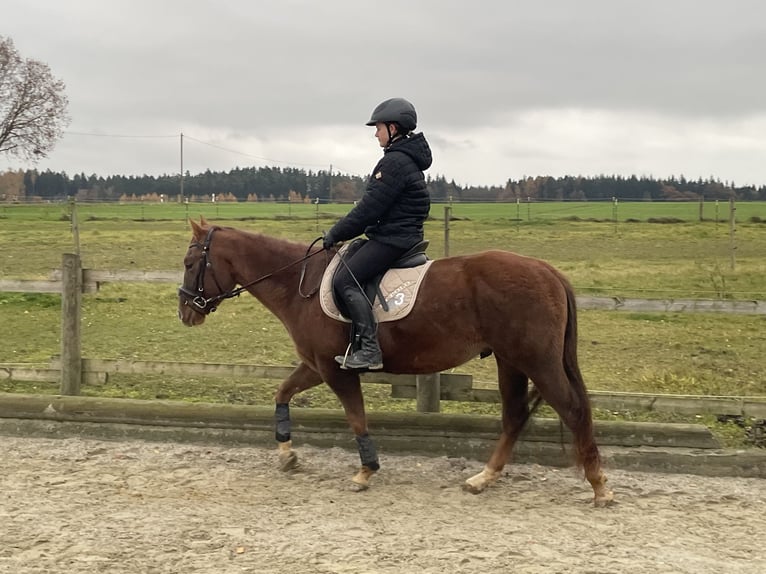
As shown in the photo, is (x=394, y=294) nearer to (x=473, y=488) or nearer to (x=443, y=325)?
(x=443, y=325)

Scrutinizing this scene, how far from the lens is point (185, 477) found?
18.0 feet

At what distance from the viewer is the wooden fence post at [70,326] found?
697 cm

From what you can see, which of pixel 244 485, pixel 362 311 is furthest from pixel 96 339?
pixel 362 311

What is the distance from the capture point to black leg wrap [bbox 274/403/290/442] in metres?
5.74

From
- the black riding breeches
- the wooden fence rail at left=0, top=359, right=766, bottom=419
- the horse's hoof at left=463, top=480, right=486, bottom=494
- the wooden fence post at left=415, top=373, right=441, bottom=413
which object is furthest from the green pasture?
the horse's hoof at left=463, top=480, right=486, bottom=494

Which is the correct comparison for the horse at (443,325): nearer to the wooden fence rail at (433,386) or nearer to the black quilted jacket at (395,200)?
the black quilted jacket at (395,200)

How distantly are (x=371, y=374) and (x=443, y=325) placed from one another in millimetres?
1367

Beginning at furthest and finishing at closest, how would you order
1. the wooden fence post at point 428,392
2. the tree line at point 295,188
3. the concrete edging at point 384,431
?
the tree line at point 295,188, the wooden fence post at point 428,392, the concrete edging at point 384,431

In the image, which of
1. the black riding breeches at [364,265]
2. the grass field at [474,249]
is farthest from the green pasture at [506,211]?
the black riding breeches at [364,265]

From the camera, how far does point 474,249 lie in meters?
19.0

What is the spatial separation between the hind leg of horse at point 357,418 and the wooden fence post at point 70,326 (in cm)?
302

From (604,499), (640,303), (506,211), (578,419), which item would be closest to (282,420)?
(578,419)

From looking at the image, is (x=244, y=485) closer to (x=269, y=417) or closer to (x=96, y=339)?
(x=269, y=417)

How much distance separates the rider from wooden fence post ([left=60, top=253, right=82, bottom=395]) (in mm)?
3096
